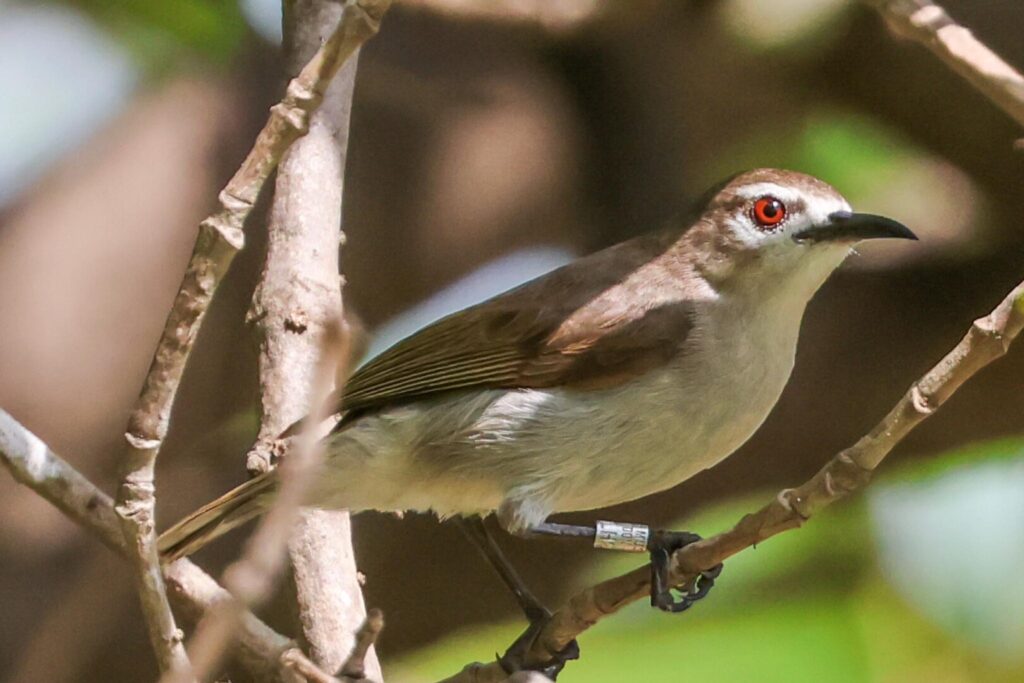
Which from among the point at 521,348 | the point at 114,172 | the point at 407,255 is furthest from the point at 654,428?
the point at 114,172

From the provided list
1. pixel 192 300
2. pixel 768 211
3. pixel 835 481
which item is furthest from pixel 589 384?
pixel 192 300

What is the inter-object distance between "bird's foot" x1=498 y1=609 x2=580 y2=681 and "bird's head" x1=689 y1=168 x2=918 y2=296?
3.34 ft

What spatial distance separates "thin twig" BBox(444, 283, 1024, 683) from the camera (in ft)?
6.31

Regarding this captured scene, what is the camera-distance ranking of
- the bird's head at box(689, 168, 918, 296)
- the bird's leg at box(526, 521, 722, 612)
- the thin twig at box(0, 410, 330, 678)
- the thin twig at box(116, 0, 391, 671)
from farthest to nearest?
1. the bird's head at box(689, 168, 918, 296)
2. the bird's leg at box(526, 521, 722, 612)
3. the thin twig at box(0, 410, 330, 678)
4. the thin twig at box(116, 0, 391, 671)

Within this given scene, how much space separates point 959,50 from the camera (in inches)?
74.7

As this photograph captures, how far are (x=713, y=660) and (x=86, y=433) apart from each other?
2.31m

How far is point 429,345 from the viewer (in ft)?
11.7

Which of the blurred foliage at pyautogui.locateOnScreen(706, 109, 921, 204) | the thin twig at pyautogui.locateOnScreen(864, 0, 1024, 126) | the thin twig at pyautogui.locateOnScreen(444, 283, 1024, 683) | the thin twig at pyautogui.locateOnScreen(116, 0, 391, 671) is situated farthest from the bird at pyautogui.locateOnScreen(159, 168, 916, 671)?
the thin twig at pyautogui.locateOnScreen(864, 0, 1024, 126)

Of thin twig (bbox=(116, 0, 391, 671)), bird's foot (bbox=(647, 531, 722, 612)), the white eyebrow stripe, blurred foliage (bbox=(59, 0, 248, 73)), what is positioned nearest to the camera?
thin twig (bbox=(116, 0, 391, 671))

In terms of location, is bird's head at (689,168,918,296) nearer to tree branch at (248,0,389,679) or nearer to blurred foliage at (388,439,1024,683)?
blurred foliage at (388,439,1024,683)

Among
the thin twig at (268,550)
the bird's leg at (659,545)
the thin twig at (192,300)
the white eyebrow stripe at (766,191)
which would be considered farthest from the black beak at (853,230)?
the thin twig at (268,550)

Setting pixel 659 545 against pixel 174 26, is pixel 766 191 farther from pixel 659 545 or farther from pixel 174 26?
pixel 174 26

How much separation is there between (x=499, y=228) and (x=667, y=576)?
2.21 metres

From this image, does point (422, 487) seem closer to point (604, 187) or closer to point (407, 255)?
point (407, 255)
